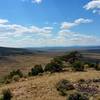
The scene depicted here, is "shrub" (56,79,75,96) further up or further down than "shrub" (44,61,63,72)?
further down

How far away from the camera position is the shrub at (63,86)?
33.8 metres

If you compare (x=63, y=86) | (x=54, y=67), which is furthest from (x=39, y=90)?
(x=54, y=67)

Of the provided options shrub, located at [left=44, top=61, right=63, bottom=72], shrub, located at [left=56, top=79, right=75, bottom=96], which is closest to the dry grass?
shrub, located at [left=56, top=79, right=75, bottom=96]

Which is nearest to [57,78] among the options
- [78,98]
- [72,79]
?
[72,79]

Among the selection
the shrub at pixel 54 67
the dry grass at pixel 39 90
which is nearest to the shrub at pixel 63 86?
the dry grass at pixel 39 90

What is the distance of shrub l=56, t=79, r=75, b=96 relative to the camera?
33781mm

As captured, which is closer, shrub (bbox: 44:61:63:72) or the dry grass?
the dry grass

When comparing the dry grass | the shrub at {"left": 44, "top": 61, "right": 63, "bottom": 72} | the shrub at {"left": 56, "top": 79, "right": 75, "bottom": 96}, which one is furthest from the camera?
the shrub at {"left": 44, "top": 61, "right": 63, "bottom": 72}

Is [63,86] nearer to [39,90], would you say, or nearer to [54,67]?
[39,90]

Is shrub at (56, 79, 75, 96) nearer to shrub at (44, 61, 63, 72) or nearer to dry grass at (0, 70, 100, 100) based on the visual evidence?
dry grass at (0, 70, 100, 100)

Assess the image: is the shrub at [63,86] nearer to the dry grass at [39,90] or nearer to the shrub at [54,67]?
the dry grass at [39,90]

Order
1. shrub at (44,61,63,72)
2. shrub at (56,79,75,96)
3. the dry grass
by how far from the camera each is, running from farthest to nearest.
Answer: shrub at (44,61,63,72)
shrub at (56,79,75,96)
the dry grass

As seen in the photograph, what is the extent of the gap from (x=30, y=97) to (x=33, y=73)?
17.6 m

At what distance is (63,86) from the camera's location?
35031 mm
